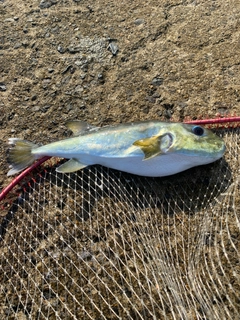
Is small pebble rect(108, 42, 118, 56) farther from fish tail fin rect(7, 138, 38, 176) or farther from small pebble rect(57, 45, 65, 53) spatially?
fish tail fin rect(7, 138, 38, 176)

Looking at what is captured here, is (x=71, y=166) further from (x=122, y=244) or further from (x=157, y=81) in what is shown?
→ (x=157, y=81)

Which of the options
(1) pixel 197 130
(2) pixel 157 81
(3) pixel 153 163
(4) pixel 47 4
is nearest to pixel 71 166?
(3) pixel 153 163

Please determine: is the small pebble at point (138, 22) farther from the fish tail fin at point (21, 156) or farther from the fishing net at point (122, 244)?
the fish tail fin at point (21, 156)

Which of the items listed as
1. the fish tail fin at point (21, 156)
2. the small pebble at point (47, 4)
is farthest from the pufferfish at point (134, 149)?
the small pebble at point (47, 4)

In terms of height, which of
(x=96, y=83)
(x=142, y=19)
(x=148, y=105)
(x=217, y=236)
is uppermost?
(x=142, y=19)

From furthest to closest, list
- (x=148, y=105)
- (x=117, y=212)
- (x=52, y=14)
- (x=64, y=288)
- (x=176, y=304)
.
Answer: (x=52, y=14)
(x=148, y=105)
(x=117, y=212)
(x=64, y=288)
(x=176, y=304)

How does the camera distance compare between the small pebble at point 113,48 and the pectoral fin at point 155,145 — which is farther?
the small pebble at point 113,48

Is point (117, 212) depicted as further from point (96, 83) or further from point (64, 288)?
point (96, 83)

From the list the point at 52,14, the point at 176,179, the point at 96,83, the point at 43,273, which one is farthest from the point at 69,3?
the point at 43,273
